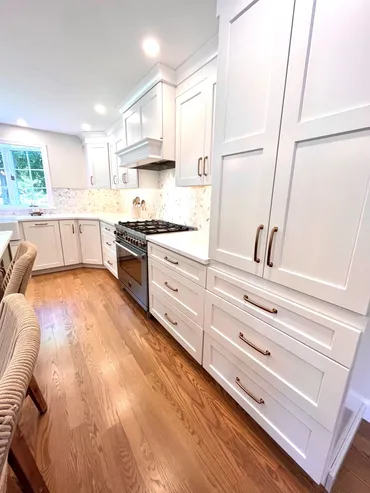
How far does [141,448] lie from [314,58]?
6.37ft

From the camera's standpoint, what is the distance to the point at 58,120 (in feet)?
10.3

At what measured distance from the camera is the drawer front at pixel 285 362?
2.78 ft

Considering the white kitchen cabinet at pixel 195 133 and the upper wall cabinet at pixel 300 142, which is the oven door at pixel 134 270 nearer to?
the white kitchen cabinet at pixel 195 133

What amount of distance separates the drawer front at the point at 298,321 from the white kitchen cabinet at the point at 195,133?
947mm

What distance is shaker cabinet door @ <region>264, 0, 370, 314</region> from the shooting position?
27.3 inches

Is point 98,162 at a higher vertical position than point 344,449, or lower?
higher

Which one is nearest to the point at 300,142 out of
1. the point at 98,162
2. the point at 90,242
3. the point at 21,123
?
the point at 90,242

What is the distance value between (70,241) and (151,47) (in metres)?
3.00

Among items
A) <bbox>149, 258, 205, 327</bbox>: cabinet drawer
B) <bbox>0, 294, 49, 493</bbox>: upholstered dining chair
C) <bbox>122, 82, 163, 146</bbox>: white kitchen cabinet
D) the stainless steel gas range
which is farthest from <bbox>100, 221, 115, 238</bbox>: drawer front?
<bbox>0, 294, 49, 493</bbox>: upholstered dining chair

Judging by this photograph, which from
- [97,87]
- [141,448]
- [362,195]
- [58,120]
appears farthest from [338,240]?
[58,120]

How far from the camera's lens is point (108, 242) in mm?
3318

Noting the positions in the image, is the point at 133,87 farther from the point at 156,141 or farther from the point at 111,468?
the point at 111,468

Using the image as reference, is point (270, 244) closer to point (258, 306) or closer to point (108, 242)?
point (258, 306)

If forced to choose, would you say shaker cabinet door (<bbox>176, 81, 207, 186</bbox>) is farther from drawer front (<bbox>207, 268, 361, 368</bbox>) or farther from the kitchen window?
the kitchen window
